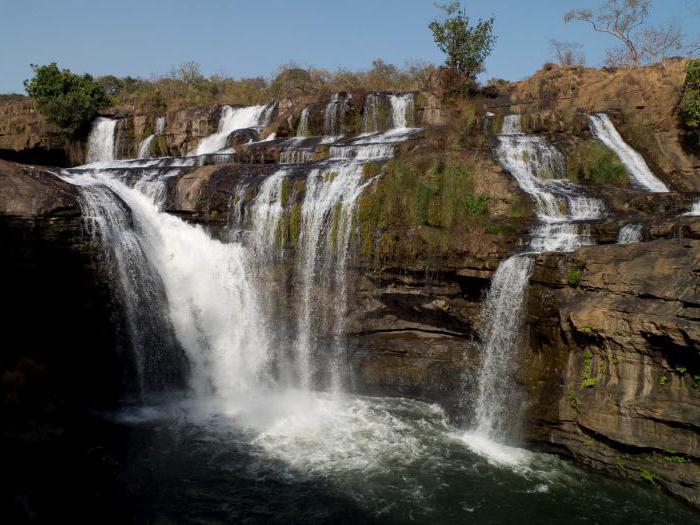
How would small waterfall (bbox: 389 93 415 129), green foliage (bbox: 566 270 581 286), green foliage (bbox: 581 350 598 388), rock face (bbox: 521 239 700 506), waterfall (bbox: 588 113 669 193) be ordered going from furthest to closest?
small waterfall (bbox: 389 93 415 129) → waterfall (bbox: 588 113 669 193) → green foliage (bbox: 566 270 581 286) → green foliage (bbox: 581 350 598 388) → rock face (bbox: 521 239 700 506)

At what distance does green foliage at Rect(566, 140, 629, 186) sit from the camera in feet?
53.5

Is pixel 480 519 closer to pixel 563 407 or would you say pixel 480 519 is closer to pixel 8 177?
pixel 563 407

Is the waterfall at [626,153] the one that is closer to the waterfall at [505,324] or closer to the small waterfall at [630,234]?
the waterfall at [505,324]

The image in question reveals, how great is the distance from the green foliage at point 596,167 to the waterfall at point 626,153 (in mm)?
372

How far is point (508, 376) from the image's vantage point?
11.6 m

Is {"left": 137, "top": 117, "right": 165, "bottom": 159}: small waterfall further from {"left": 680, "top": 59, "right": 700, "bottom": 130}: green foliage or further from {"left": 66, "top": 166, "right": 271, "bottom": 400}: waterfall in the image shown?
{"left": 680, "top": 59, "right": 700, "bottom": 130}: green foliage

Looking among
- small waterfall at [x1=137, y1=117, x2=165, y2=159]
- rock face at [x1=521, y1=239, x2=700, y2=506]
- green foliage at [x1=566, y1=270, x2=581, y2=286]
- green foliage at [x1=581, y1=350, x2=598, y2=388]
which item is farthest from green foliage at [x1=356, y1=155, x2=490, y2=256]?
small waterfall at [x1=137, y1=117, x2=165, y2=159]

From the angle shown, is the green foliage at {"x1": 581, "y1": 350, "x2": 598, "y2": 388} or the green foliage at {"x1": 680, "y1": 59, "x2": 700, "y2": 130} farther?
the green foliage at {"x1": 680, "y1": 59, "x2": 700, "y2": 130}

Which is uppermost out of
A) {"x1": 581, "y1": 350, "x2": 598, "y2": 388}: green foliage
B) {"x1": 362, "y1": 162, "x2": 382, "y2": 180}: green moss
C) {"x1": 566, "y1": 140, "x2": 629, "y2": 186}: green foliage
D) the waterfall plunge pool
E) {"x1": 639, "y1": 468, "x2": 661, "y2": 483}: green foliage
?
{"x1": 566, "y1": 140, "x2": 629, "y2": 186}: green foliage

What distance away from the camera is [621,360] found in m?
9.85

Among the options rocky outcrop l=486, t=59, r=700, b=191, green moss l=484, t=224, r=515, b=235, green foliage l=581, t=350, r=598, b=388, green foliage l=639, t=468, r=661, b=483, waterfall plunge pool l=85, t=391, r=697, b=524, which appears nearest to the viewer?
waterfall plunge pool l=85, t=391, r=697, b=524

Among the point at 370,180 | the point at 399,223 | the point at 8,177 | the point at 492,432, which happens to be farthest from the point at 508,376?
the point at 8,177

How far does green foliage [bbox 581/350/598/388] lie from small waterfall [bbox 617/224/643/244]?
113 inches

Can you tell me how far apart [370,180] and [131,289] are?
6.87m
